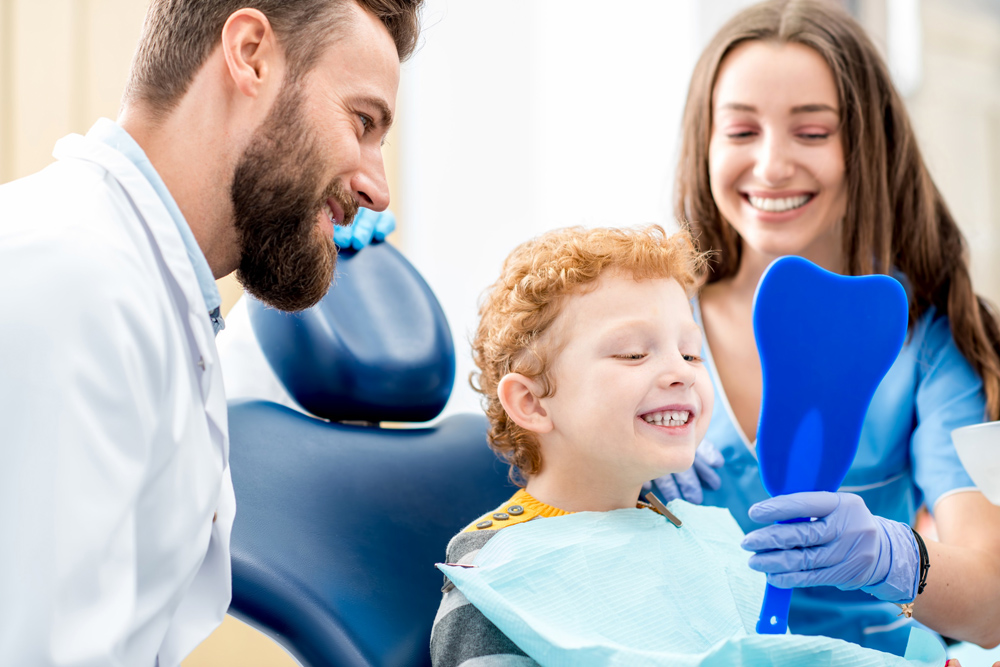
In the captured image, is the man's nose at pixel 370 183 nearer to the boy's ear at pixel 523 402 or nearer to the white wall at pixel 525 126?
the boy's ear at pixel 523 402

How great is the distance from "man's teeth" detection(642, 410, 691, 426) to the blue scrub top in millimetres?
480

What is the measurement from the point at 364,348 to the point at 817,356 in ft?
2.08

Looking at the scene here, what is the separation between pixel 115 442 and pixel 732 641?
59 cm

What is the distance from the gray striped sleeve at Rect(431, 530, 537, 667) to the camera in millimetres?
952

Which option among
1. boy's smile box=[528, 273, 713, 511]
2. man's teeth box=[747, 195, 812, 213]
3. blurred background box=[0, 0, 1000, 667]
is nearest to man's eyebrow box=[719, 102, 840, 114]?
man's teeth box=[747, 195, 812, 213]

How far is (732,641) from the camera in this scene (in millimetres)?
828

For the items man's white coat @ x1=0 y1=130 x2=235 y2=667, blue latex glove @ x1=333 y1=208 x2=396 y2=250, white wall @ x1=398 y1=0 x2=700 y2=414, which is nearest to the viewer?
man's white coat @ x1=0 y1=130 x2=235 y2=667

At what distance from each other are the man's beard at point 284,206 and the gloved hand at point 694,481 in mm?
644

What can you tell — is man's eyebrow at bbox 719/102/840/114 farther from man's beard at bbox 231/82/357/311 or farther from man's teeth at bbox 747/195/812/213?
man's beard at bbox 231/82/357/311

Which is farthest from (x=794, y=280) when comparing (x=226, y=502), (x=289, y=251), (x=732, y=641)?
(x=226, y=502)

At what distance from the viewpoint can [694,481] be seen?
1.44m

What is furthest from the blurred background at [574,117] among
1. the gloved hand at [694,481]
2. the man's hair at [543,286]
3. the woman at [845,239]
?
the man's hair at [543,286]

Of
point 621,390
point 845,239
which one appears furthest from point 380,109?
point 845,239

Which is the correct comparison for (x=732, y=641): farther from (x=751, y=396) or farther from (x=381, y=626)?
(x=751, y=396)
